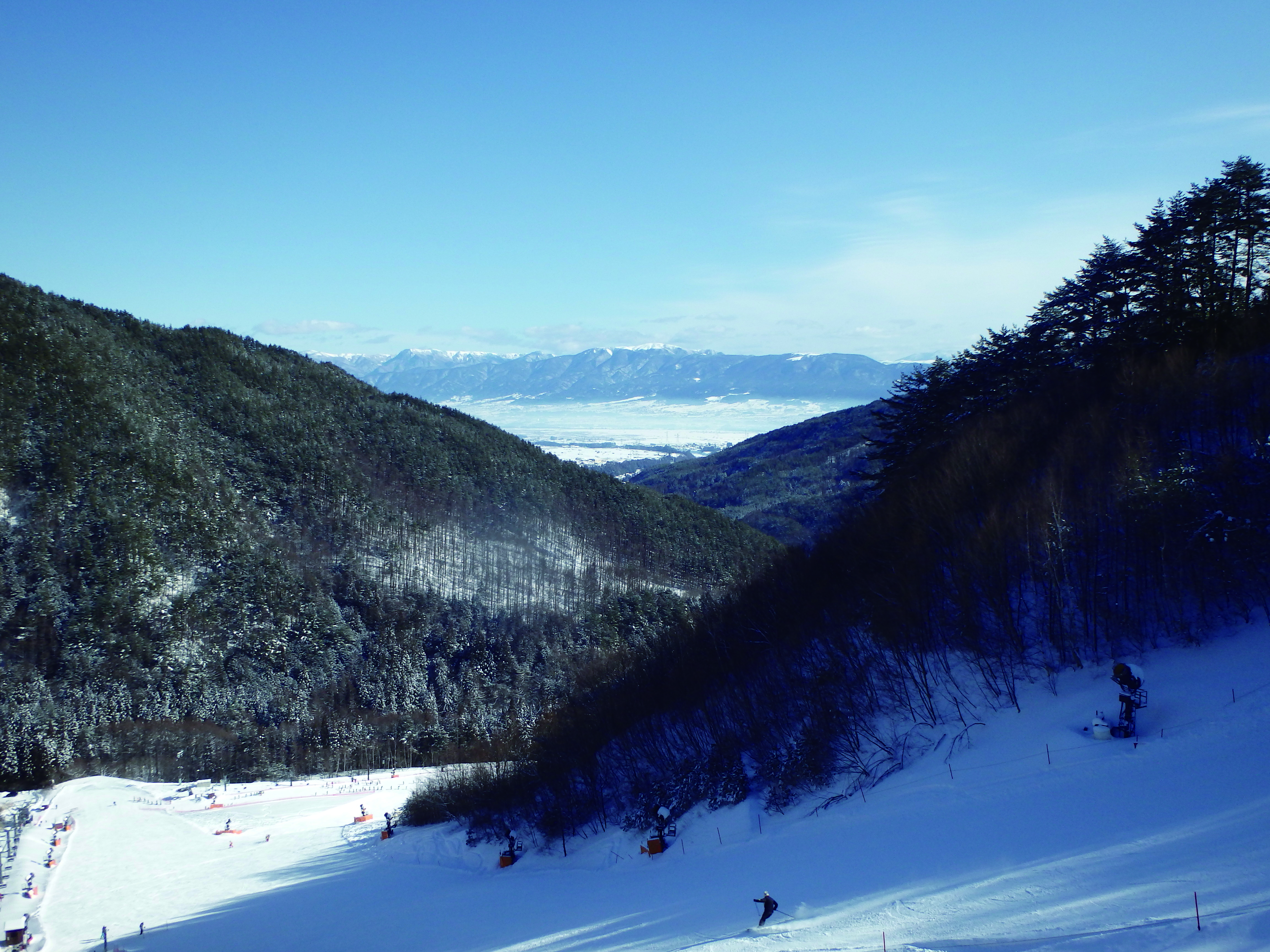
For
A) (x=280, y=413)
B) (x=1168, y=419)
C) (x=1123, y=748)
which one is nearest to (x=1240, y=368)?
(x=1168, y=419)

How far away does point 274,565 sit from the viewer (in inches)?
3538

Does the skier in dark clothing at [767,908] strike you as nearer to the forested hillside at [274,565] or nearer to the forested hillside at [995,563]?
the forested hillside at [995,563]

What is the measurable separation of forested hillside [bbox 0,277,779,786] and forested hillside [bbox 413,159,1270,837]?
502 inches

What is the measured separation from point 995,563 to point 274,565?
85695mm

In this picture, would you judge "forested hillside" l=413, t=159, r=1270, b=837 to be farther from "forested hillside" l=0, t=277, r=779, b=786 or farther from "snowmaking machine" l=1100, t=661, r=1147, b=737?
"forested hillside" l=0, t=277, r=779, b=786

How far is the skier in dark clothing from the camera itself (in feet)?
51.0

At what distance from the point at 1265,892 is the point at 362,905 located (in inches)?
1096

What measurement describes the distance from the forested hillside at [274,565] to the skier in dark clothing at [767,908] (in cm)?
3049

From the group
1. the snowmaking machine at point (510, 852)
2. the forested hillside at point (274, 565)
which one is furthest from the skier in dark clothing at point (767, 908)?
the forested hillside at point (274, 565)

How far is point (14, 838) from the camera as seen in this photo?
42375 mm

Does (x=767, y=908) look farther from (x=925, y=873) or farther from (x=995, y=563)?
(x=995, y=563)

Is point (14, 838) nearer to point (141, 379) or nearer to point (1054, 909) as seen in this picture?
point (1054, 909)

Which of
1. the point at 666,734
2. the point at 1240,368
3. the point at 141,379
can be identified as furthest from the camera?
the point at 141,379

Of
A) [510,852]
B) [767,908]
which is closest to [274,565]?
[510,852]
